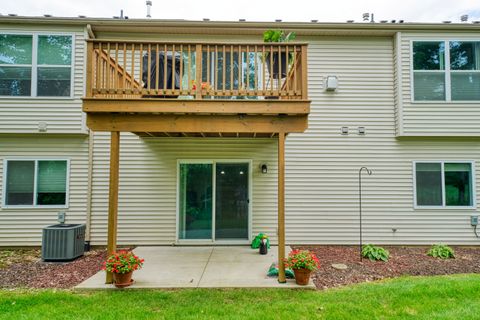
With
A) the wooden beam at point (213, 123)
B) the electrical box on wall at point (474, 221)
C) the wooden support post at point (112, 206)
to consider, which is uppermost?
the wooden beam at point (213, 123)

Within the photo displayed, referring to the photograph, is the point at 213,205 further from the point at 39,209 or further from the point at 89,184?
the point at 39,209

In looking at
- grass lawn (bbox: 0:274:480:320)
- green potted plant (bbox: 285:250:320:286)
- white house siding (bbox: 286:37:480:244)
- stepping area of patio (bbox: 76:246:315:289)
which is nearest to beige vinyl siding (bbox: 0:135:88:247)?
stepping area of patio (bbox: 76:246:315:289)

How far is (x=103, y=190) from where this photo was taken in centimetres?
709

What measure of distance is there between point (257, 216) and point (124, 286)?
3.53m

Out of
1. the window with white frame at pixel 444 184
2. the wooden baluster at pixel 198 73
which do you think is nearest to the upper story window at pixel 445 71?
the window with white frame at pixel 444 184

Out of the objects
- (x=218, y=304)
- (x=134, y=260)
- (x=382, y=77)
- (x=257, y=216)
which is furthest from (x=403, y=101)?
(x=134, y=260)

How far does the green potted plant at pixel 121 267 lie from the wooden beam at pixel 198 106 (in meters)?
2.20

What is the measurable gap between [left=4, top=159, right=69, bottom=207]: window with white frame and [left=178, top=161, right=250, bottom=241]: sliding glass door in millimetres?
2806

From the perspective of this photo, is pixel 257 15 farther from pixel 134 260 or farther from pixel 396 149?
pixel 134 260

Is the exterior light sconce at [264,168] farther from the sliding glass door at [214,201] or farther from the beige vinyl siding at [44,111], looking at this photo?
the beige vinyl siding at [44,111]

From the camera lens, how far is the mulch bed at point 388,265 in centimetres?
500

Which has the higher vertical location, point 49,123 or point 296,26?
point 296,26

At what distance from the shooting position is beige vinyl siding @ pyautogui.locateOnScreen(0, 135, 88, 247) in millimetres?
6883

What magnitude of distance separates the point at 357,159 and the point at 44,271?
7014mm
